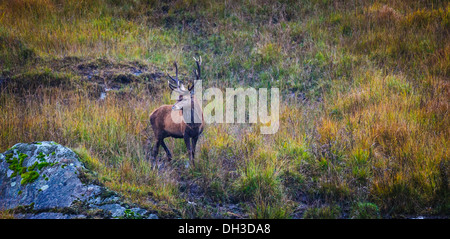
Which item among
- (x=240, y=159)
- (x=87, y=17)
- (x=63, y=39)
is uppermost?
(x=87, y=17)

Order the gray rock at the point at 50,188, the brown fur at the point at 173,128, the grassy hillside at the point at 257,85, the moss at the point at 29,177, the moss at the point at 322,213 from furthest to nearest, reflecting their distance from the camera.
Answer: the brown fur at the point at 173,128 < the grassy hillside at the point at 257,85 < the moss at the point at 322,213 < the moss at the point at 29,177 < the gray rock at the point at 50,188

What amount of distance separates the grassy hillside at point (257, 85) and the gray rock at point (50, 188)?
32cm

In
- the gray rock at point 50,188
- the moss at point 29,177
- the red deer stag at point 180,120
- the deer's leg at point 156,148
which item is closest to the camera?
the gray rock at point 50,188

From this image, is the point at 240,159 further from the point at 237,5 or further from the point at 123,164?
the point at 237,5

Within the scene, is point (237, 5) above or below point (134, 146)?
above

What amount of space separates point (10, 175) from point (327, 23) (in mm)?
9284

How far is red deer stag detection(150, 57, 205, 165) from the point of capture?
16.6 feet

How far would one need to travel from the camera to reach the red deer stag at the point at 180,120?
5051 millimetres

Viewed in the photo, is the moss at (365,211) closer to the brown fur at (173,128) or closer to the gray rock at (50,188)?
the brown fur at (173,128)

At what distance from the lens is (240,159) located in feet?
18.2

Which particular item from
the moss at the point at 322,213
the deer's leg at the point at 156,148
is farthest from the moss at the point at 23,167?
the moss at the point at 322,213

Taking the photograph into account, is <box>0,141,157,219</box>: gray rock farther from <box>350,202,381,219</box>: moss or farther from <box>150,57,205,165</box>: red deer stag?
<box>350,202,381,219</box>: moss

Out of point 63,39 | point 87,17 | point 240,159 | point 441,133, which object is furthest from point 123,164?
point 87,17

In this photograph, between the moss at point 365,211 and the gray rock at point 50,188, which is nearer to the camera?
the gray rock at point 50,188
